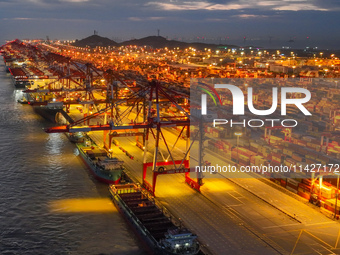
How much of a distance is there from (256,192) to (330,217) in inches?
145

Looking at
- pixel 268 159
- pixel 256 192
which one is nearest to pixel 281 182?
pixel 256 192

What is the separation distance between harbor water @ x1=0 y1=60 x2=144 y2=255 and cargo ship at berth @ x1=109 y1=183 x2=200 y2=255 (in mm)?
527

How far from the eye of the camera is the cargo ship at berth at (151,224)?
14242 millimetres

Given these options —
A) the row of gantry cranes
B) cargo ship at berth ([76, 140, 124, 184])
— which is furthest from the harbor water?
the row of gantry cranes

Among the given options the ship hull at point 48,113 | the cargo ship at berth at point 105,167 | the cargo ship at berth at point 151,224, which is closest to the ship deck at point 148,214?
the cargo ship at berth at point 151,224

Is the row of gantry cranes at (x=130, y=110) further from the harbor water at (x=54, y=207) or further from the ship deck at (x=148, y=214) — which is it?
the harbor water at (x=54, y=207)

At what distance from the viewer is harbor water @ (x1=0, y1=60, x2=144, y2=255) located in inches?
621

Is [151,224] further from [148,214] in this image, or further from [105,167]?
[105,167]

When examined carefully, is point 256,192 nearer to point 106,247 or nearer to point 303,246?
point 303,246

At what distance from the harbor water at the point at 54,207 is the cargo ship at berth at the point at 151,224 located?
1.73 feet

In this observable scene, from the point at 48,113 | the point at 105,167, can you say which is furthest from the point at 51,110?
the point at 105,167

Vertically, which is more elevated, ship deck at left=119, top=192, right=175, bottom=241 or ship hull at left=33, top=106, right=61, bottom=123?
ship hull at left=33, top=106, right=61, bottom=123

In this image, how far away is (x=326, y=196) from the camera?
18.8 m

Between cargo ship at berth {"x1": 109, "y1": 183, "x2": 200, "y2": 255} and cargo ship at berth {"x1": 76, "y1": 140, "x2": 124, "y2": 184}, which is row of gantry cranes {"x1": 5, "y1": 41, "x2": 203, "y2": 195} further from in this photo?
cargo ship at berth {"x1": 76, "y1": 140, "x2": 124, "y2": 184}
